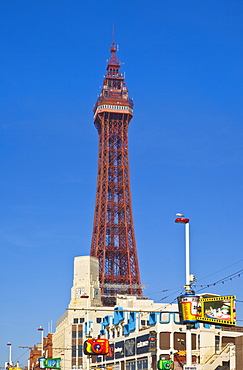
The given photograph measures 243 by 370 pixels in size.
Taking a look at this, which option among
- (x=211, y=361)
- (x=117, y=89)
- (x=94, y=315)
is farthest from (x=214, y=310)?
(x=117, y=89)

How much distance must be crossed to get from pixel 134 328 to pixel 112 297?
50.4 m

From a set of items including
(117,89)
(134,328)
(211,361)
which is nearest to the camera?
(211,361)

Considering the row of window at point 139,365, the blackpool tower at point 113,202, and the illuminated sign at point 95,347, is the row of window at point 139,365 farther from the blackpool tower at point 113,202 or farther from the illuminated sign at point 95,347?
the blackpool tower at point 113,202

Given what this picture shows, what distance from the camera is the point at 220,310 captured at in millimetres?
55562

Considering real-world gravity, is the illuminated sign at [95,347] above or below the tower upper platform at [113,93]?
below

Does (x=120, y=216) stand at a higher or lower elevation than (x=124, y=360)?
higher

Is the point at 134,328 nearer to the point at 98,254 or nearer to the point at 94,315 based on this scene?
the point at 94,315

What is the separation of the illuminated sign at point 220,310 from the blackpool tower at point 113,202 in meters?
90.9

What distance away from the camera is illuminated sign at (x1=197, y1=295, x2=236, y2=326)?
180 ft

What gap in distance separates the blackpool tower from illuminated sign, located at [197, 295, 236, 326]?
90948mm

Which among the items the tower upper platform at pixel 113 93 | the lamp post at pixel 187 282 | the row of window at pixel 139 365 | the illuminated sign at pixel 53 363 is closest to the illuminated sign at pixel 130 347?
the row of window at pixel 139 365

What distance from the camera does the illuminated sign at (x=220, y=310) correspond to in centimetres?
5500

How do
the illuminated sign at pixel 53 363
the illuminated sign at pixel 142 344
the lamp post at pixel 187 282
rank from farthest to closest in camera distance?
the illuminated sign at pixel 53 363 < the illuminated sign at pixel 142 344 < the lamp post at pixel 187 282

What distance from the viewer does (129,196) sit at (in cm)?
15850
